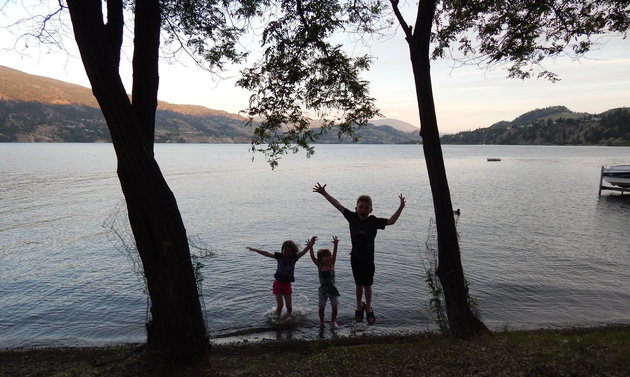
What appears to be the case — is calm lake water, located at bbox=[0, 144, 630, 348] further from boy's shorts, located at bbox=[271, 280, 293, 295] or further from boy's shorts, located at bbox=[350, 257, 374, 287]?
boy's shorts, located at bbox=[350, 257, 374, 287]

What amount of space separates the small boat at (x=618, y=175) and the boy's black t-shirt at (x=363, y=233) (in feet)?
160

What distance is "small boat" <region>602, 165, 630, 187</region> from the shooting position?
44.1 metres

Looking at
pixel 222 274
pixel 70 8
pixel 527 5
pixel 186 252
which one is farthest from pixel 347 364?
pixel 222 274

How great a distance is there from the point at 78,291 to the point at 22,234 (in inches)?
513

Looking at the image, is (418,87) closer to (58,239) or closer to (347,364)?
(347,364)

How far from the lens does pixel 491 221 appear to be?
96.5 feet

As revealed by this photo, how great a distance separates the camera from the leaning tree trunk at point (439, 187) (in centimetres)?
662

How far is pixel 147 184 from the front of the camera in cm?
566

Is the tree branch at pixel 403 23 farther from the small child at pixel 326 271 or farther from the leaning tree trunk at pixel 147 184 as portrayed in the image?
the small child at pixel 326 271

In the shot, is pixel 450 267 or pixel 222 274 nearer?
pixel 450 267

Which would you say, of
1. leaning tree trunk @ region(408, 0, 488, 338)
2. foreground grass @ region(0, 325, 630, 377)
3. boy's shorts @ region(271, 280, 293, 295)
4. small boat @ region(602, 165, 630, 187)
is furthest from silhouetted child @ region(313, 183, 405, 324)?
small boat @ region(602, 165, 630, 187)

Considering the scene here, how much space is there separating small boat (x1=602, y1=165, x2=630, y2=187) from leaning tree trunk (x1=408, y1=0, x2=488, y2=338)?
48.2m

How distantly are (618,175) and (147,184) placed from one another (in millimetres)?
53408

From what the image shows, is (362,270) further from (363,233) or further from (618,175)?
(618,175)
